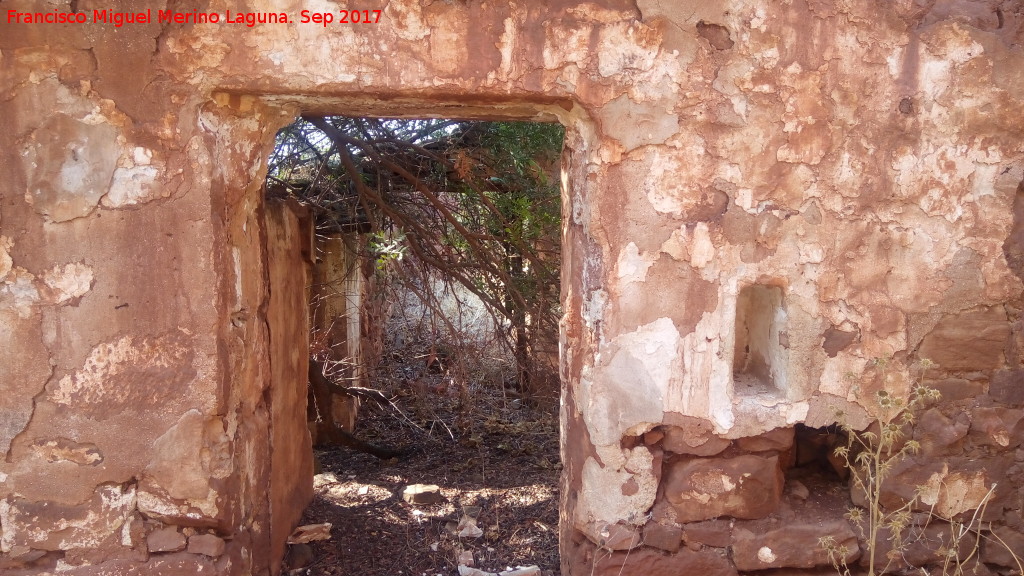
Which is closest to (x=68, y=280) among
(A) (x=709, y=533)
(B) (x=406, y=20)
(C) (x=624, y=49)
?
(B) (x=406, y=20)

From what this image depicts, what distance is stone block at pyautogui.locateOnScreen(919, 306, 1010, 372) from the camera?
2438 millimetres

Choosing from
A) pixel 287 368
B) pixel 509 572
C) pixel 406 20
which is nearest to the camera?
pixel 406 20

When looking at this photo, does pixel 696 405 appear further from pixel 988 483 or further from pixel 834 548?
pixel 988 483

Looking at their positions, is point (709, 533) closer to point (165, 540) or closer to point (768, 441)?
point (768, 441)

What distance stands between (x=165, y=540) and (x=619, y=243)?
170cm

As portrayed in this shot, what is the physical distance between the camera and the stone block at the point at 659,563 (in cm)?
243

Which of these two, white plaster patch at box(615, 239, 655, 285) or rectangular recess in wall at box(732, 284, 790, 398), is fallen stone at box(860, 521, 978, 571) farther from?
white plaster patch at box(615, 239, 655, 285)

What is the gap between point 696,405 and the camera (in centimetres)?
238

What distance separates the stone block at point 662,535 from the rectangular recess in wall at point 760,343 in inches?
19.5

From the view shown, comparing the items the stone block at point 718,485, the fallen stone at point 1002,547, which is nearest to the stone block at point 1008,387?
the fallen stone at point 1002,547

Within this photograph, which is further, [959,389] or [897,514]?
[959,389]

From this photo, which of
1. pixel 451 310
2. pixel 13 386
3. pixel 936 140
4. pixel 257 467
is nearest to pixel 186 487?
pixel 257 467

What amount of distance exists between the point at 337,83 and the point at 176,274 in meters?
0.76

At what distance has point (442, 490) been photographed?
13.6 ft
